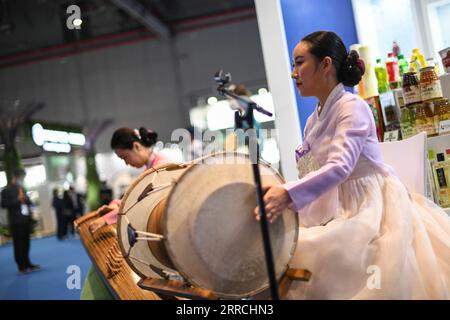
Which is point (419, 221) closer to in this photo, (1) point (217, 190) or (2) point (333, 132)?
(2) point (333, 132)

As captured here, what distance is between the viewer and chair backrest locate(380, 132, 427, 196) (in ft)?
7.30

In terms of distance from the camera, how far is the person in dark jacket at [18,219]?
6891 millimetres

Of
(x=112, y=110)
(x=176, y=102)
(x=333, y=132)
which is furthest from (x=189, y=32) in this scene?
(x=333, y=132)

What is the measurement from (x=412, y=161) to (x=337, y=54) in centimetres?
68

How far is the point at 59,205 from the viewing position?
38.8 feet

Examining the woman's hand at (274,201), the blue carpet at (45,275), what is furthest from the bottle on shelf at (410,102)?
the blue carpet at (45,275)

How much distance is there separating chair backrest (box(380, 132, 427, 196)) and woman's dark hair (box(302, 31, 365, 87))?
529 mm

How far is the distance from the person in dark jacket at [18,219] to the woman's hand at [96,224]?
4.12 metres

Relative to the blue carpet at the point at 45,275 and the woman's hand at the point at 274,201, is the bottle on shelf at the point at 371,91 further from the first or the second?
the blue carpet at the point at 45,275

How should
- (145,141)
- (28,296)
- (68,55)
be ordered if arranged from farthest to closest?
(68,55) → (28,296) → (145,141)

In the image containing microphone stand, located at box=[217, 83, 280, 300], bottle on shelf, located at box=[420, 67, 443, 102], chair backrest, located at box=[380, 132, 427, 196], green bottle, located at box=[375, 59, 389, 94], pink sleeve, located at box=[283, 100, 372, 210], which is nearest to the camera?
microphone stand, located at box=[217, 83, 280, 300]

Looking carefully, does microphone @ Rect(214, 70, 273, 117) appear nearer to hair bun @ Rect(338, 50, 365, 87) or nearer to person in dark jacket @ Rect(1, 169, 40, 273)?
hair bun @ Rect(338, 50, 365, 87)

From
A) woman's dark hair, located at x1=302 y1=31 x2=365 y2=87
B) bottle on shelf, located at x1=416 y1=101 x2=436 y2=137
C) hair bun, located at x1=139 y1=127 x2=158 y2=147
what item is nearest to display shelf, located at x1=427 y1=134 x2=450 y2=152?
bottle on shelf, located at x1=416 y1=101 x2=436 y2=137
